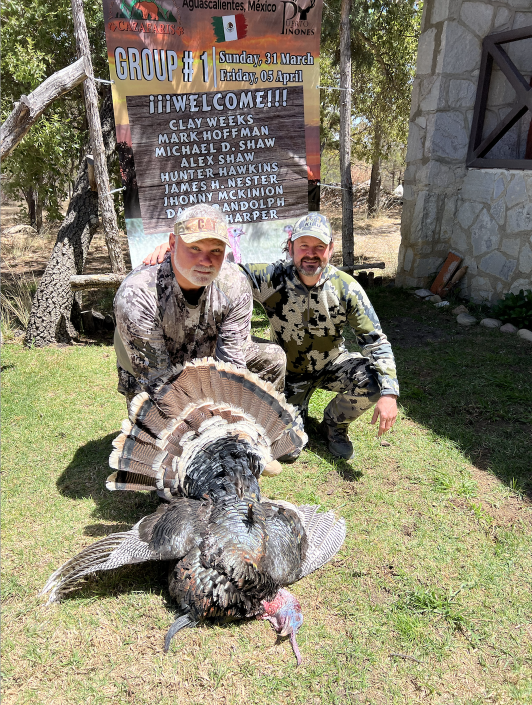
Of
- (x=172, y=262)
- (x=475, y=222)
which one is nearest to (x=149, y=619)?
(x=172, y=262)

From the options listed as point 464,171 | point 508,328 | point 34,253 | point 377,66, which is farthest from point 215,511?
point 377,66

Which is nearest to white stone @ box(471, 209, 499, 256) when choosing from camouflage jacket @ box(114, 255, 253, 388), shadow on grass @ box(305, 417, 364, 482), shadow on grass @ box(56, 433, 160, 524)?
A: shadow on grass @ box(305, 417, 364, 482)

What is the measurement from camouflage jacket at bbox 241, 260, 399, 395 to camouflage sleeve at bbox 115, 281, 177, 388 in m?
0.98

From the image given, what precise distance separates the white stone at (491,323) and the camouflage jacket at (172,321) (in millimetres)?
3936

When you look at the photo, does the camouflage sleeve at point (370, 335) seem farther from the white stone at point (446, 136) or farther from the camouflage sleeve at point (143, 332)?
the white stone at point (446, 136)

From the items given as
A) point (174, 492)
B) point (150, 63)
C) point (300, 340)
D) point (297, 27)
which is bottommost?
point (174, 492)

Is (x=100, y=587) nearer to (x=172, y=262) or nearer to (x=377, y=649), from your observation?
(x=377, y=649)

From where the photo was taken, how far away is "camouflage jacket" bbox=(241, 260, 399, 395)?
11.0 ft

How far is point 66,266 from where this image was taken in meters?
5.86

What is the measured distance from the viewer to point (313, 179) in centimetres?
546

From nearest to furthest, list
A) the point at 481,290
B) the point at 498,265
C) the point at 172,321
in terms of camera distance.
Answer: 1. the point at 172,321
2. the point at 498,265
3. the point at 481,290

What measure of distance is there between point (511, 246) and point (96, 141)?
469cm

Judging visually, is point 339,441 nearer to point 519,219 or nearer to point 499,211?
point 519,219

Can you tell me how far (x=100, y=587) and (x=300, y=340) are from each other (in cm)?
194
